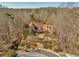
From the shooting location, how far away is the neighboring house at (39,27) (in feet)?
6.00

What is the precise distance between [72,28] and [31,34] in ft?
1.29

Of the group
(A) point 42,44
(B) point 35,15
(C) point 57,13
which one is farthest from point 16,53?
(C) point 57,13

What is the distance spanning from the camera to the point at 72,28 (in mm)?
1819

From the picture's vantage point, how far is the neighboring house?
6.00ft

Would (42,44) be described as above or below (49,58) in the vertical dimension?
above

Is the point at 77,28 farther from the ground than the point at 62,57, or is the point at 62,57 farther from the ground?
the point at 77,28

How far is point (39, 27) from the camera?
1.83 meters

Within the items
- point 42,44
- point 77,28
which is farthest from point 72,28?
point 42,44

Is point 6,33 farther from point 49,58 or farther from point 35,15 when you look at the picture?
point 49,58

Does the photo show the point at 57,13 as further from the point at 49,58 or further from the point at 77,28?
the point at 49,58

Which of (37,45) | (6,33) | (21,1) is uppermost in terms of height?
(21,1)

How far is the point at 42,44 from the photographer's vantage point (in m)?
1.83

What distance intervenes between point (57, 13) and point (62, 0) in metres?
0.13

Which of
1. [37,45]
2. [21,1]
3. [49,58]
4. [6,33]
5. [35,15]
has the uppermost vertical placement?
[21,1]
